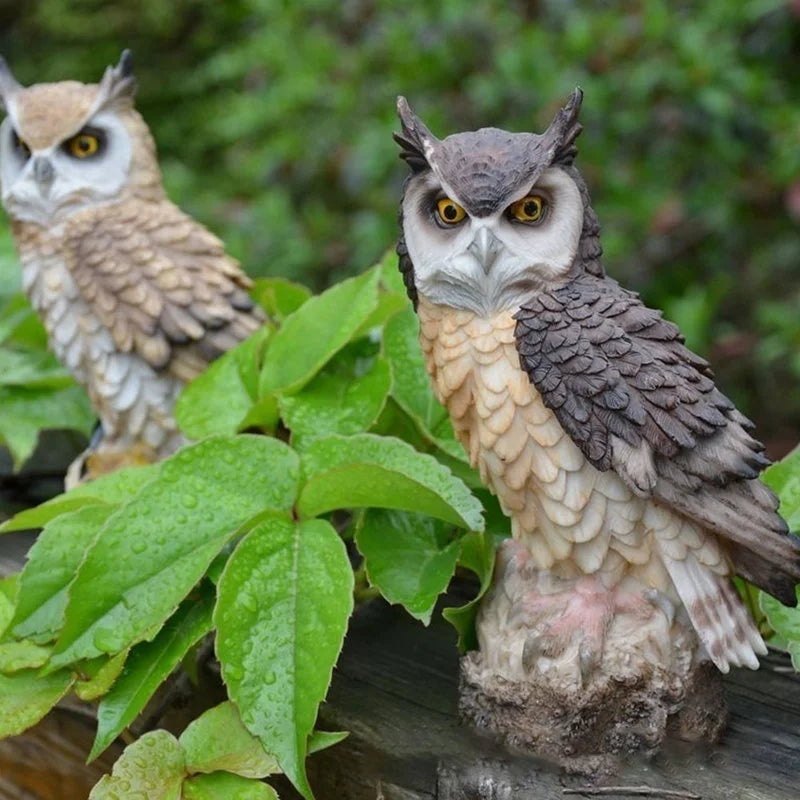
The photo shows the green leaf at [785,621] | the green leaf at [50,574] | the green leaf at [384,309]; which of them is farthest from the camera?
the green leaf at [384,309]

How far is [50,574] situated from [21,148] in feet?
2.14

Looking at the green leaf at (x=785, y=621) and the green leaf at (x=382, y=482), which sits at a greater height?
the green leaf at (x=382, y=482)

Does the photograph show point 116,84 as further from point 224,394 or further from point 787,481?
point 787,481

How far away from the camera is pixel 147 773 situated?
42.4 inches

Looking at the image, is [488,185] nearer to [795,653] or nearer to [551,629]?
[551,629]

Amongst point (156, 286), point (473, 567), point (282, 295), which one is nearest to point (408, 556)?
point (473, 567)

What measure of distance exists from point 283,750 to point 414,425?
1.66ft

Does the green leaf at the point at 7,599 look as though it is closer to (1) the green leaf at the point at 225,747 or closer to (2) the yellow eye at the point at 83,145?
(1) the green leaf at the point at 225,747

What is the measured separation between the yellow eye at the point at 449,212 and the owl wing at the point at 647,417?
0.10 metres

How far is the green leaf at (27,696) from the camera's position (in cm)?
116

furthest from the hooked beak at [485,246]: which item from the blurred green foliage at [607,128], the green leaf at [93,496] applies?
the blurred green foliage at [607,128]

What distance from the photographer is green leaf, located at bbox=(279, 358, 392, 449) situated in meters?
1.38

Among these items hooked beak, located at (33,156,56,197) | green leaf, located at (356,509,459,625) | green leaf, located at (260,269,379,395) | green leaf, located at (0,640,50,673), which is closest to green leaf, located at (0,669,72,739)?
green leaf, located at (0,640,50,673)

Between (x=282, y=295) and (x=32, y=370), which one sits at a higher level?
(x=282, y=295)
